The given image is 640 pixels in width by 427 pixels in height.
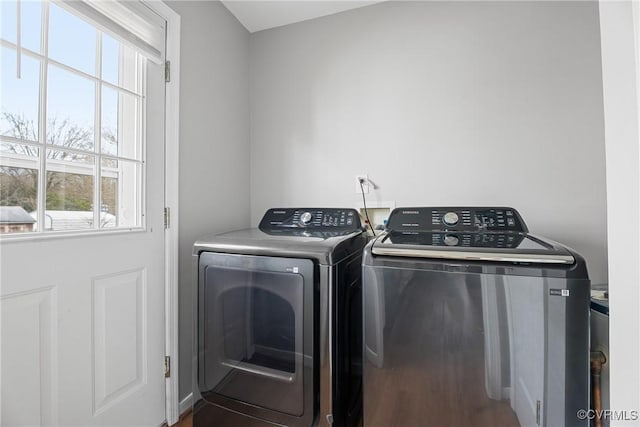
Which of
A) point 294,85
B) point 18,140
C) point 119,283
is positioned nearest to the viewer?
point 18,140

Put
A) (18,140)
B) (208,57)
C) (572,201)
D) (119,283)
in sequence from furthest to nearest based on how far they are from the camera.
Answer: (208,57) < (572,201) < (119,283) < (18,140)

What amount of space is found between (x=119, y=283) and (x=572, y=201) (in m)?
2.25

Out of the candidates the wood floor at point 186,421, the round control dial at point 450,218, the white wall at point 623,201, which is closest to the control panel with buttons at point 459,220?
the round control dial at point 450,218

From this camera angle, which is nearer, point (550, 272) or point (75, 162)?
point (550, 272)

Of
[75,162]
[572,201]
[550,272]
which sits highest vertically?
[75,162]

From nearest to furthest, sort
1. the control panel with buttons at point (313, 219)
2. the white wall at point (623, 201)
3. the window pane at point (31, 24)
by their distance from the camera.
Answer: the white wall at point (623, 201)
the window pane at point (31, 24)
the control panel with buttons at point (313, 219)

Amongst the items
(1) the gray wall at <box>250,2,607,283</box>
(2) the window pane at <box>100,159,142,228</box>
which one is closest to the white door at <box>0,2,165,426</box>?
(2) the window pane at <box>100,159,142,228</box>

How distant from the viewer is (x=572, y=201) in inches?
56.5

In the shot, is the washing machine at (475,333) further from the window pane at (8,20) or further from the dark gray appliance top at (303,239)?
the window pane at (8,20)

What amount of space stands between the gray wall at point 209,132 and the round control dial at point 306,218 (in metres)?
0.56

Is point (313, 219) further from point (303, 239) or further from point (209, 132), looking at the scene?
point (209, 132)

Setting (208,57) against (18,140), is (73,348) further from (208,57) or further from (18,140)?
(208,57)

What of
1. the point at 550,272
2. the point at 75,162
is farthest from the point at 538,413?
the point at 75,162

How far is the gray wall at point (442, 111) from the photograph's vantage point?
56.4 inches
